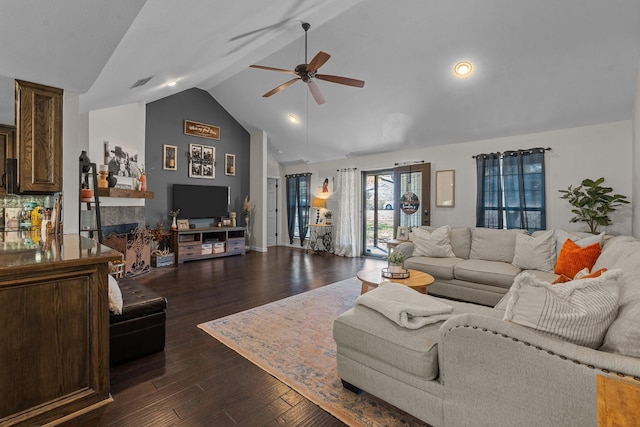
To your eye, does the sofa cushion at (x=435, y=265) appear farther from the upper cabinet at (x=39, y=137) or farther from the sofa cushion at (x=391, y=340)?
the upper cabinet at (x=39, y=137)

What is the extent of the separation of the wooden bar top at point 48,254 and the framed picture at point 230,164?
17.5 feet

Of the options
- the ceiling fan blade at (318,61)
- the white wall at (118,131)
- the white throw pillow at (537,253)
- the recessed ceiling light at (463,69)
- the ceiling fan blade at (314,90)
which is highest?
the recessed ceiling light at (463,69)

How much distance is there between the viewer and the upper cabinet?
8.02 feet

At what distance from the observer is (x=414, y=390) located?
161 cm

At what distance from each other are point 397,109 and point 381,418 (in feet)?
15.8

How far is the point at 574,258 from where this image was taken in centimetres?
301

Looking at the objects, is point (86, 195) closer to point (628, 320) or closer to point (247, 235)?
point (247, 235)

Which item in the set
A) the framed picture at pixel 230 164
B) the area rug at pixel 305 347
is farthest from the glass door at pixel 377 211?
the area rug at pixel 305 347

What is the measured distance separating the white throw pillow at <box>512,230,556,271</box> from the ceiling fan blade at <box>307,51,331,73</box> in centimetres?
317

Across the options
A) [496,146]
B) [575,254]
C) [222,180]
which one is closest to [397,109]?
[496,146]

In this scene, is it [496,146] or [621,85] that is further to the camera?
[496,146]

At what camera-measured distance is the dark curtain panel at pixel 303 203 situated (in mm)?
8219

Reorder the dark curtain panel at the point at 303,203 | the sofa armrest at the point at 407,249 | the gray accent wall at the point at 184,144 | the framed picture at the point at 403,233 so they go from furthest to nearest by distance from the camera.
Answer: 1. the dark curtain panel at the point at 303,203
2. the gray accent wall at the point at 184,144
3. the framed picture at the point at 403,233
4. the sofa armrest at the point at 407,249

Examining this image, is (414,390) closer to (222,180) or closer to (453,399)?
(453,399)
